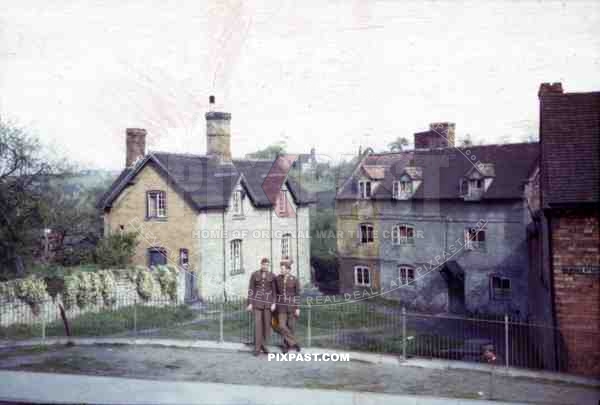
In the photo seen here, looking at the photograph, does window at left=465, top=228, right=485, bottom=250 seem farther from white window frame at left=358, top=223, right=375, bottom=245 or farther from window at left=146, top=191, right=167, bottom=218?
window at left=146, top=191, right=167, bottom=218

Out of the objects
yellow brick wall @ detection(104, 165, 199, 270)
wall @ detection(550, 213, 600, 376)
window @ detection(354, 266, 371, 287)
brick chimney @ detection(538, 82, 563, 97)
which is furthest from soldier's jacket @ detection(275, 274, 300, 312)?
brick chimney @ detection(538, 82, 563, 97)

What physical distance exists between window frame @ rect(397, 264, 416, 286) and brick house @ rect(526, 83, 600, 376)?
1.31 meters

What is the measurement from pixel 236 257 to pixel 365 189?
1828 millimetres

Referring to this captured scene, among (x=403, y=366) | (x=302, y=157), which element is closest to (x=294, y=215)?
(x=302, y=157)

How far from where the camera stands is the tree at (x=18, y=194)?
24.7ft

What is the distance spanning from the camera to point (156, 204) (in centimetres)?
729

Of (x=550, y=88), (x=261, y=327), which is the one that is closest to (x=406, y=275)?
(x=261, y=327)

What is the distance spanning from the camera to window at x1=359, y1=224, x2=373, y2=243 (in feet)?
21.6

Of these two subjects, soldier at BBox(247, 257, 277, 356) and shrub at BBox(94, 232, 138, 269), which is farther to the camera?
shrub at BBox(94, 232, 138, 269)

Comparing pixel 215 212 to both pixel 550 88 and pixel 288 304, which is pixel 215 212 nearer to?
pixel 288 304

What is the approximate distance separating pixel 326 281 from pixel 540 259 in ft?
7.99

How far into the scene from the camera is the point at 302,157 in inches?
269

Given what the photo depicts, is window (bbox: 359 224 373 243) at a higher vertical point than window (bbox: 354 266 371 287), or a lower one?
higher

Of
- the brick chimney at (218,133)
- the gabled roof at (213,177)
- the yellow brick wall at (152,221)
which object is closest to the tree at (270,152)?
the gabled roof at (213,177)
